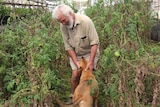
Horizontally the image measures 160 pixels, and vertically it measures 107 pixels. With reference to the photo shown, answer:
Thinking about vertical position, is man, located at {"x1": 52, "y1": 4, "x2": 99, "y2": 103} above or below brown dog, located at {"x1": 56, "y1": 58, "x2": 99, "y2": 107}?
above

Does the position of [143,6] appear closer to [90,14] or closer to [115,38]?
[90,14]

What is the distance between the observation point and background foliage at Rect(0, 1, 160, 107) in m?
3.02

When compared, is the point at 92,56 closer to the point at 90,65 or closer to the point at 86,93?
the point at 90,65

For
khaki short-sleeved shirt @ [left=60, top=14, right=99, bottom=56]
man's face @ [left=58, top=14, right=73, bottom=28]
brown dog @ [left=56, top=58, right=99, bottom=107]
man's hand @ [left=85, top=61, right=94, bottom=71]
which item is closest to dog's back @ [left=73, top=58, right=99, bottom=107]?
brown dog @ [left=56, top=58, right=99, bottom=107]

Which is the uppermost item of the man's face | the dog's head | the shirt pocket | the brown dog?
the man's face

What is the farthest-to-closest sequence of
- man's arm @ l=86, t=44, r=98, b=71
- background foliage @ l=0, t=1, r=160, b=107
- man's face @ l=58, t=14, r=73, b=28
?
man's arm @ l=86, t=44, r=98, b=71 < man's face @ l=58, t=14, r=73, b=28 < background foliage @ l=0, t=1, r=160, b=107

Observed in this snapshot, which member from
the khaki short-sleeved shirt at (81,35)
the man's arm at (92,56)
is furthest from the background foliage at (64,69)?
the khaki short-sleeved shirt at (81,35)

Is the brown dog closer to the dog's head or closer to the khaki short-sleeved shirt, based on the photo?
the dog's head

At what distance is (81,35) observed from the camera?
3.80 meters

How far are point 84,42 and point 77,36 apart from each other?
0.13 metres

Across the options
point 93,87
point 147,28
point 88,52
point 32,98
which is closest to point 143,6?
point 147,28

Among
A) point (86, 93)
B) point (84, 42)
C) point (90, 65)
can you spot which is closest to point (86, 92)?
point (86, 93)

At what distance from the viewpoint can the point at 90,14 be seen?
20.5 feet

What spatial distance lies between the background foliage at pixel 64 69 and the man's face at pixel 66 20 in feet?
1.41
